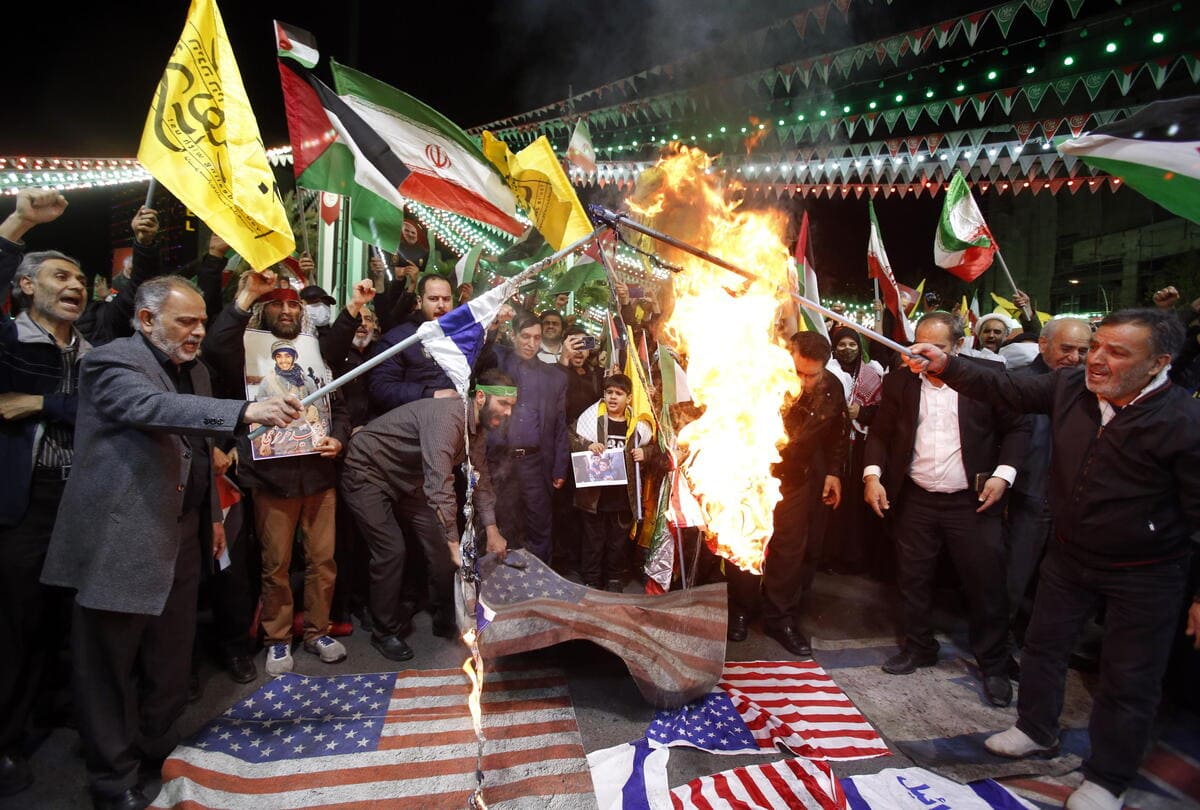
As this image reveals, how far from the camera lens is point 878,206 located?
79.2 ft

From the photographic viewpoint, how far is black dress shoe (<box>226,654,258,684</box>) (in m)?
4.20

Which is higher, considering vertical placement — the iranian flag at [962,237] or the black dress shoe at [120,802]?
the iranian flag at [962,237]

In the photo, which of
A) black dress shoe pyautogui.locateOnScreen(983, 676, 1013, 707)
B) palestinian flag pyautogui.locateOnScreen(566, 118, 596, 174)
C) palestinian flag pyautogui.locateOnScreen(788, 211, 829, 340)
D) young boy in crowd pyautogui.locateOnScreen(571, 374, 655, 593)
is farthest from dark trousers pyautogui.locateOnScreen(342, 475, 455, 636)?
palestinian flag pyautogui.locateOnScreen(788, 211, 829, 340)

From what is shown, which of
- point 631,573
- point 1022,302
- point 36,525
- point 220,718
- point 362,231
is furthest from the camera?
point 1022,302

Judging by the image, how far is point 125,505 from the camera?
289 cm

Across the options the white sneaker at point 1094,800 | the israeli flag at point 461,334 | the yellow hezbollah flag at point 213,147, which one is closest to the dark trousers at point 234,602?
the yellow hezbollah flag at point 213,147

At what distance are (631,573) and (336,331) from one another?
3755 millimetres

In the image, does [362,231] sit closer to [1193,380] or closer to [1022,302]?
[1193,380]

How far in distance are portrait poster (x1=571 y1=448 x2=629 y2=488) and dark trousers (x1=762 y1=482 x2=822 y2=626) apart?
150cm

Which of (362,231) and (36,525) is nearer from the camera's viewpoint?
(36,525)

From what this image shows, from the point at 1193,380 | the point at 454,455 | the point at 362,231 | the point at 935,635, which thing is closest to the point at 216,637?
the point at 454,455

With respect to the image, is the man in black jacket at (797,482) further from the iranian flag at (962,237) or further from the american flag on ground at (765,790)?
the iranian flag at (962,237)

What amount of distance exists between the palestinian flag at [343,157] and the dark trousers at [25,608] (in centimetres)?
239

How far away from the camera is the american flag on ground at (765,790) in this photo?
3.06 meters
